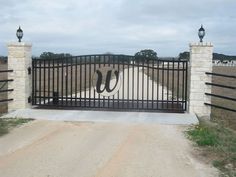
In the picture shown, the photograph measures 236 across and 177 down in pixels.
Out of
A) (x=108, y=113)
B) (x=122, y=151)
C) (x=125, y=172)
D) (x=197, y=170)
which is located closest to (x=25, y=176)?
(x=125, y=172)

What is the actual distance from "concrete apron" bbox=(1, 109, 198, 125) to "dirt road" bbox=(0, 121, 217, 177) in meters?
0.69

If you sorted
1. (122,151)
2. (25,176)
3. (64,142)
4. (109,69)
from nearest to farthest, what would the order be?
(25,176), (122,151), (64,142), (109,69)

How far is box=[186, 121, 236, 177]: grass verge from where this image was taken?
23.6 ft

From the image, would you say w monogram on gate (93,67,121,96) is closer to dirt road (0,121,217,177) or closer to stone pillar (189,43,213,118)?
stone pillar (189,43,213,118)

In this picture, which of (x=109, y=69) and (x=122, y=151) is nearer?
(x=122, y=151)

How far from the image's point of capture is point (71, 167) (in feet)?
22.9

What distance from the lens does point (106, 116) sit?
39.7 ft

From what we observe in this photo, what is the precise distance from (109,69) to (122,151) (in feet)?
18.8

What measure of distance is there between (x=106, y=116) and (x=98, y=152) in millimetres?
4151

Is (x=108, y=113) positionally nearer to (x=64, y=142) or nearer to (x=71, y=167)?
(x=64, y=142)

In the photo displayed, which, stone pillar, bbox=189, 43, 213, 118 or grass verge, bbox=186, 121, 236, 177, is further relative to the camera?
stone pillar, bbox=189, 43, 213, 118

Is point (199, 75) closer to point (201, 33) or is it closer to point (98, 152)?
point (201, 33)

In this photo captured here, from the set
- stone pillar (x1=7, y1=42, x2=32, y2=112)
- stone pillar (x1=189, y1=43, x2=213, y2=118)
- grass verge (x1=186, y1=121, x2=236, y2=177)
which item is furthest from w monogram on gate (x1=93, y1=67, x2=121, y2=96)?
grass verge (x1=186, y1=121, x2=236, y2=177)

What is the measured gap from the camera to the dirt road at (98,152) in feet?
22.3
